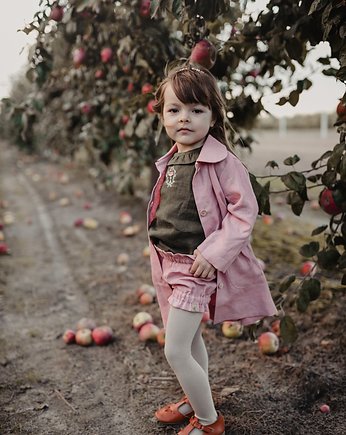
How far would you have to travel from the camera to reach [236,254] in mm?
1614

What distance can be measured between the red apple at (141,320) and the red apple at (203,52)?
142 cm

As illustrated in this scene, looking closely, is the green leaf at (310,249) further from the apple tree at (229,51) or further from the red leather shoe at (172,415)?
the red leather shoe at (172,415)

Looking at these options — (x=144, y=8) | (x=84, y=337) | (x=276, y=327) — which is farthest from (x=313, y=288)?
(x=144, y=8)

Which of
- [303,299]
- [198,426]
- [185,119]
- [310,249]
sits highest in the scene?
[185,119]

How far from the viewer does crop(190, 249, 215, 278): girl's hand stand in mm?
1616

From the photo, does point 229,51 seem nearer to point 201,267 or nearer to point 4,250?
point 201,267

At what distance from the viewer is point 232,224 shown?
161 cm

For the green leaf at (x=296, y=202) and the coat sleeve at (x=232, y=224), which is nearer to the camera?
the coat sleeve at (x=232, y=224)

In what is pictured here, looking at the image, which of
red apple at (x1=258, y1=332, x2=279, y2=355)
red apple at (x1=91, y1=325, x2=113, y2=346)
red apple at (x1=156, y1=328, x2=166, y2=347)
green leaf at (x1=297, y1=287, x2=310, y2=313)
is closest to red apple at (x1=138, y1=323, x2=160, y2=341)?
red apple at (x1=156, y1=328, x2=166, y2=347)

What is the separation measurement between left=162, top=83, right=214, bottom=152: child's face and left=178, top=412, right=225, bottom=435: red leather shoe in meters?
0.96

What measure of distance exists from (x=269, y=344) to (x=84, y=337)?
95 cm

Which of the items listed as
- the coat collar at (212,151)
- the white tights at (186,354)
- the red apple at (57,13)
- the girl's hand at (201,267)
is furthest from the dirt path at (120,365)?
the red apple at (57,13)

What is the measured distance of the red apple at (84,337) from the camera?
2.73 m

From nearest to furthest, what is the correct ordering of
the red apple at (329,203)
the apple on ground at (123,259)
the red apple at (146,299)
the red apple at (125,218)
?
the red apple at (329,203) < the red apple at (146,299) < the apple on ground at (123,259) < the red apple at (125,218)
